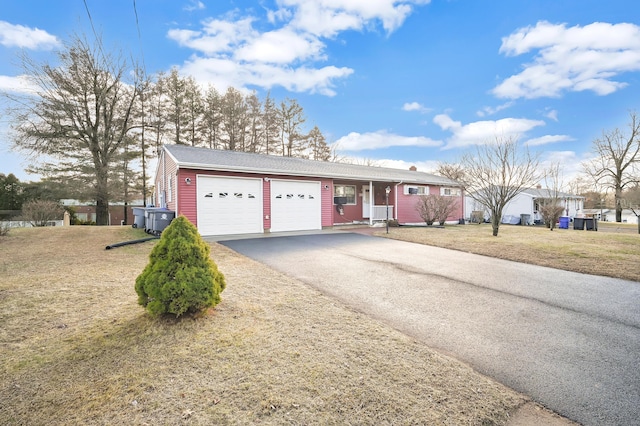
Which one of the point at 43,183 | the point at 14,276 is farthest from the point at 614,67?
the point at 43,183

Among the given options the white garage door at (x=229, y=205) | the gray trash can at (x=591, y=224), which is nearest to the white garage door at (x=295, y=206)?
the white garage door at (x=229, y=205)

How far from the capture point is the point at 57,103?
16.0 metres

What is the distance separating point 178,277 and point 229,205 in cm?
830

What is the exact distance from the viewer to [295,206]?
1289 cm

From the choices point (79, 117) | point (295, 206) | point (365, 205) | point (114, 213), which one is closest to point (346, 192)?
point (365, 205)

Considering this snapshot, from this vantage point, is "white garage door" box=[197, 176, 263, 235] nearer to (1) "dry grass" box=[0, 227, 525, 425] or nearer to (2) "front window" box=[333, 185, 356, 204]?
(2) "front window" box=[333, 185, 356, 204]

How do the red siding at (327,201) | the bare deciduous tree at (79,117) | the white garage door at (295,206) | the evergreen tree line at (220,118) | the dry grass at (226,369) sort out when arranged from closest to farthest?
the dry grass at (226,369)
the white garage door at (295,206)
the red siding at (327,201)
the bare deciduous tree at (79,117)
the evergreen tree line at (220,118)

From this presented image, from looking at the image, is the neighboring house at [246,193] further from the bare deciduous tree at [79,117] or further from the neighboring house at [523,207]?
the neighboring house at [523,207]

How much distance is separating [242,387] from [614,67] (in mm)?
18541

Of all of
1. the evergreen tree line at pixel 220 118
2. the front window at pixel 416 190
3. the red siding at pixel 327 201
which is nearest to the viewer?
the red siding at pixel 327 201

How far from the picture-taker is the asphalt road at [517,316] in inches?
86.7

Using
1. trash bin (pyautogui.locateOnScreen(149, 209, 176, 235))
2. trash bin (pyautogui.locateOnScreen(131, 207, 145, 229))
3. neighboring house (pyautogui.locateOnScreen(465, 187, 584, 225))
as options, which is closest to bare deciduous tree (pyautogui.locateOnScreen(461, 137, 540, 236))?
trash bin (pyautogui.locateOnScreen(149, 209, 176, 235))

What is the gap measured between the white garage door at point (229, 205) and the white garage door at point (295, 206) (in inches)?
30.5

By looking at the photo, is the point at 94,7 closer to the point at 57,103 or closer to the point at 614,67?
the point at 57,103
